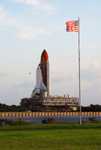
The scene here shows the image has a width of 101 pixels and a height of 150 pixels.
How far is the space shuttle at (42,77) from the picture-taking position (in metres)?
116

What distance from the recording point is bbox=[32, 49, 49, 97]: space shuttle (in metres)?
116

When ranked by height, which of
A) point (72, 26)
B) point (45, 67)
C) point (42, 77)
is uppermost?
point (45, 67)

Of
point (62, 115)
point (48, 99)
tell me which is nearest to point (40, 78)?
point (48, 99)

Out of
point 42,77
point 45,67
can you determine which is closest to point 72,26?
point 45,67

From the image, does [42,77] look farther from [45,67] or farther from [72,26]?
[72,26]

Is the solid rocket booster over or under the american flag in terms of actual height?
over

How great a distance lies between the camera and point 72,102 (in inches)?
4281

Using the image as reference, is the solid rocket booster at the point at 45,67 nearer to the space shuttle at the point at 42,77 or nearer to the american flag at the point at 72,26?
the space shuttle at the point at 42,77

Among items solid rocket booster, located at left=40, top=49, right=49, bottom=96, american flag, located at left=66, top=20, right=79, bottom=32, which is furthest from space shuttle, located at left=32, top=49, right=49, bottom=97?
american flag, located at left=66, top=20, right=79, bottom=32

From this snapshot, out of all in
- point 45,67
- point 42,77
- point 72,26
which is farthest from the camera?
point 42,77

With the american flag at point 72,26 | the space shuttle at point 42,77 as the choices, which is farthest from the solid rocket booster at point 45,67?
the american flag at point 72,26

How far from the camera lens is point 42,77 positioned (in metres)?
121

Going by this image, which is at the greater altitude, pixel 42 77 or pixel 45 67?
pixel 45 67

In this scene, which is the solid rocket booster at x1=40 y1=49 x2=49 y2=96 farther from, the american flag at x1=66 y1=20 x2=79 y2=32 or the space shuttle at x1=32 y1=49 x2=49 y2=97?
the american flag at x1=66 y1=20 x2=79 y2=32
